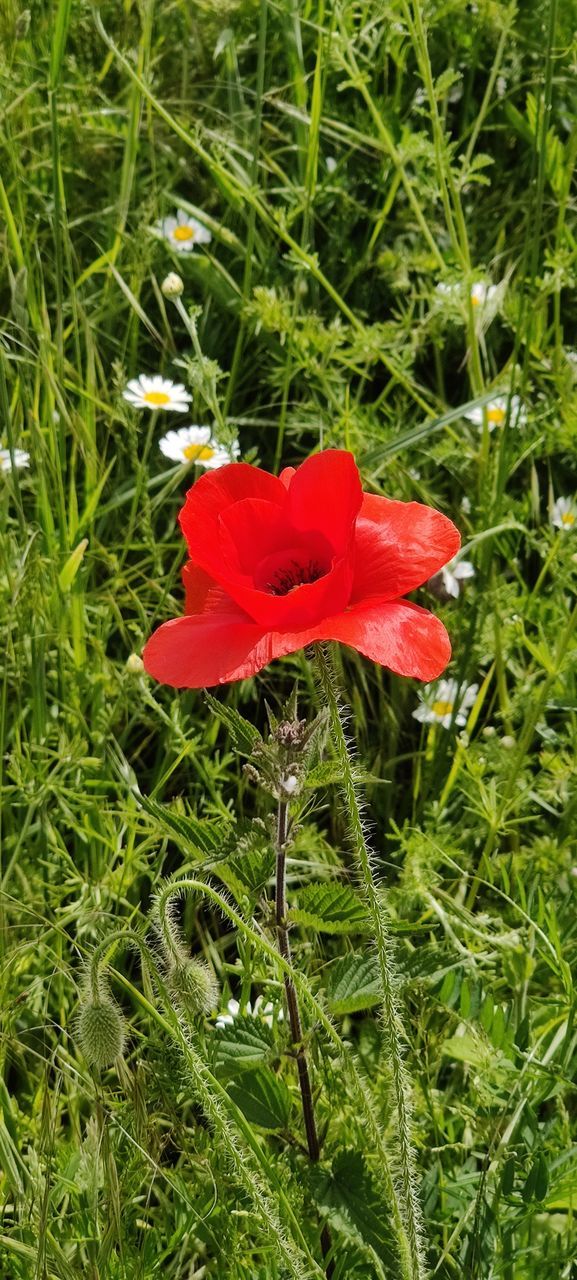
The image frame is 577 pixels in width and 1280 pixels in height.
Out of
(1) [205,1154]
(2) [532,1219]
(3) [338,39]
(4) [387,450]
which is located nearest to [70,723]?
(4) [387,450]

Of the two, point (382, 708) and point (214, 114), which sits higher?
point (214, 114)

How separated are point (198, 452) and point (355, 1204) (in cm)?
117

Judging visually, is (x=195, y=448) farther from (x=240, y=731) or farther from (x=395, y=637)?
(x=395, y=637)

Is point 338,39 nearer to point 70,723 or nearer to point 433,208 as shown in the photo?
point 433,208

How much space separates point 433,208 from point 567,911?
5.18 feet

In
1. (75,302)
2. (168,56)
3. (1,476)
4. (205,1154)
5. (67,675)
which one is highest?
(168,56)

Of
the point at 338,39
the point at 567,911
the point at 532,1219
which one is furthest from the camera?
the point at 338,39

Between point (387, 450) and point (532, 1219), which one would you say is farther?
point (387, 450)

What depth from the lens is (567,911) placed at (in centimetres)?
177

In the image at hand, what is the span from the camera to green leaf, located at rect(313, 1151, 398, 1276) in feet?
4.64

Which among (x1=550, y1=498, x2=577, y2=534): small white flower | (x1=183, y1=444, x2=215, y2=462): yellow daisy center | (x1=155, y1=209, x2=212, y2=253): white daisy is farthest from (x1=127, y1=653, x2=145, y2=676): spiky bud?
(x1=155, y1=209, x2=212, y2=253): white daisy

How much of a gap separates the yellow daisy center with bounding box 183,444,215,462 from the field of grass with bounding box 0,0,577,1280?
32 mm

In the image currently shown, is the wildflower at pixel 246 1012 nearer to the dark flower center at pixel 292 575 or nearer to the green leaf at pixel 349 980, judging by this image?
the green leaf at pixel 349 980

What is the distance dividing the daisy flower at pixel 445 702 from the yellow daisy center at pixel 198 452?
0.53 meters
